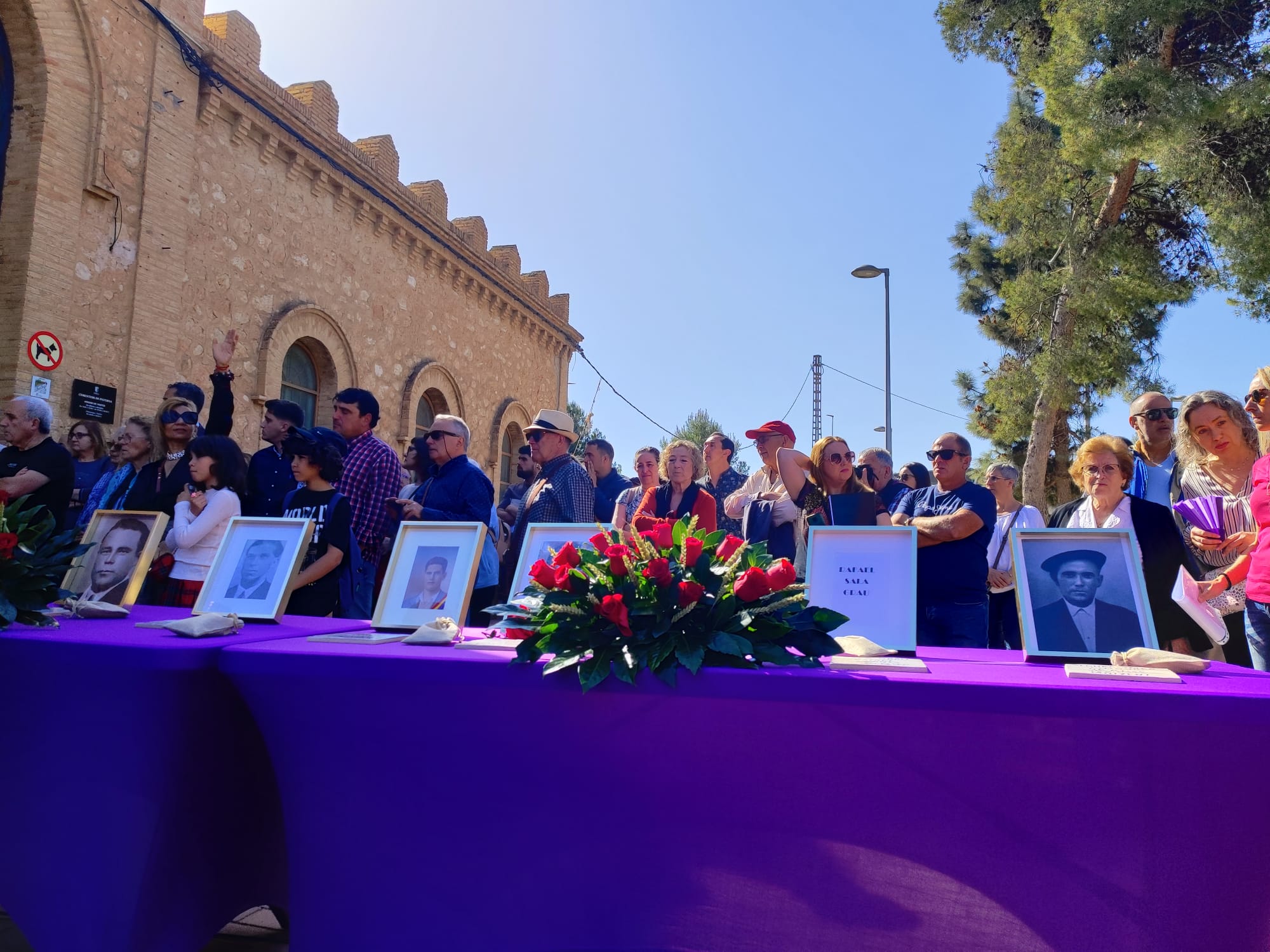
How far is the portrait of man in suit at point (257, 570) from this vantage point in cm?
276

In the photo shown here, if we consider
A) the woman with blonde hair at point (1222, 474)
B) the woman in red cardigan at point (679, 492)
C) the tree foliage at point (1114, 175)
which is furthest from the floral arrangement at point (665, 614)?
the tree foliage at point (1114, 175)

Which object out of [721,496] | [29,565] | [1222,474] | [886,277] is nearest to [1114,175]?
[886,277]

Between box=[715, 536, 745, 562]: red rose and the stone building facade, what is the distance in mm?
7456

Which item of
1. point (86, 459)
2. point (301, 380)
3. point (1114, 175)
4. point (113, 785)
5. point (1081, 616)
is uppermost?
point (1114, 175)

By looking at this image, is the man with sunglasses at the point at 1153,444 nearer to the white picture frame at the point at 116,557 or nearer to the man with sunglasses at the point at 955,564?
the man with sunglasses at the point at 955,564

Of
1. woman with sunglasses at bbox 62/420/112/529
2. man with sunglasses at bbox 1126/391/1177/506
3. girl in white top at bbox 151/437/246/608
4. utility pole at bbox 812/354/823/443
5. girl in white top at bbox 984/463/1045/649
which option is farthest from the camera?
utility pole at bbox 812/354/823/443

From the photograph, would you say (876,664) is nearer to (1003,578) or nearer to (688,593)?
(688,593)

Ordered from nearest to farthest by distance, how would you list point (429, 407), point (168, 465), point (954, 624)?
Answer: point (954, 624)
point (168, 465)
point (429, 407)

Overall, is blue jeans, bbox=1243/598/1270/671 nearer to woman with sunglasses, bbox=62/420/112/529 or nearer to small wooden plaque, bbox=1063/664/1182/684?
small wooden plaque, bbox=1063/664/1182/684

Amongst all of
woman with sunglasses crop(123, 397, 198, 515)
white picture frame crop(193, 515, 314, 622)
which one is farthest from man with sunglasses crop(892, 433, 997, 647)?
woman with sunglasses crop(123, 397, 198, 515)

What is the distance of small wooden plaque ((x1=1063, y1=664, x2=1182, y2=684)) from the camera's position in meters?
1.64

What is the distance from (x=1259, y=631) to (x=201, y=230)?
984cm

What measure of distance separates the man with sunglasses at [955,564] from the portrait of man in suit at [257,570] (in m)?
2.23

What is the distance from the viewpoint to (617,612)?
1.78m
